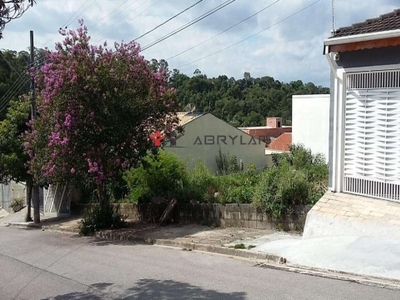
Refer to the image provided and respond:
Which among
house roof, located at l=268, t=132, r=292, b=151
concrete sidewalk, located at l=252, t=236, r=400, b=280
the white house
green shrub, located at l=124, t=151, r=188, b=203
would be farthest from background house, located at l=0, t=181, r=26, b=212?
concrete sidewalk, located at l=252, t=236, r=400, b=280

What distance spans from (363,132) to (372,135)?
0.25 metres

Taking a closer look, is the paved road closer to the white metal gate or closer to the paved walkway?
the paved walkway

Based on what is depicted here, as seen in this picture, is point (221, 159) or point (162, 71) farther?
point (221, 159)

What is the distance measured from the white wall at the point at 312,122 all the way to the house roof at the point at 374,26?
21.0 metres

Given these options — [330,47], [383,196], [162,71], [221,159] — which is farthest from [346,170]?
[221,159]

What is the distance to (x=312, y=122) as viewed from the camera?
112ft

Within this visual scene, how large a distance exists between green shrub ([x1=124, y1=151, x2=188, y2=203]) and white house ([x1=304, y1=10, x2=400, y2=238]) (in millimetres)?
6688

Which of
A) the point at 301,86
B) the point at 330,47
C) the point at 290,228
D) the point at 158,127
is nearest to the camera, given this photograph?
the point at 330,47

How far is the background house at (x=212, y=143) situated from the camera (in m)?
32.5

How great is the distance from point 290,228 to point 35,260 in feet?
21.2

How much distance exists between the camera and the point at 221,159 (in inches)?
1379

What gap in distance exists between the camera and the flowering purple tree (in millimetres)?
14914

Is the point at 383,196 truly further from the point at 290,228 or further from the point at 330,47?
the point at 330,47

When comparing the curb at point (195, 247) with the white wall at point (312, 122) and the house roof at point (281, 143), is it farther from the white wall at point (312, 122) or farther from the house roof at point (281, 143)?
the house roof at point (281, 143)
